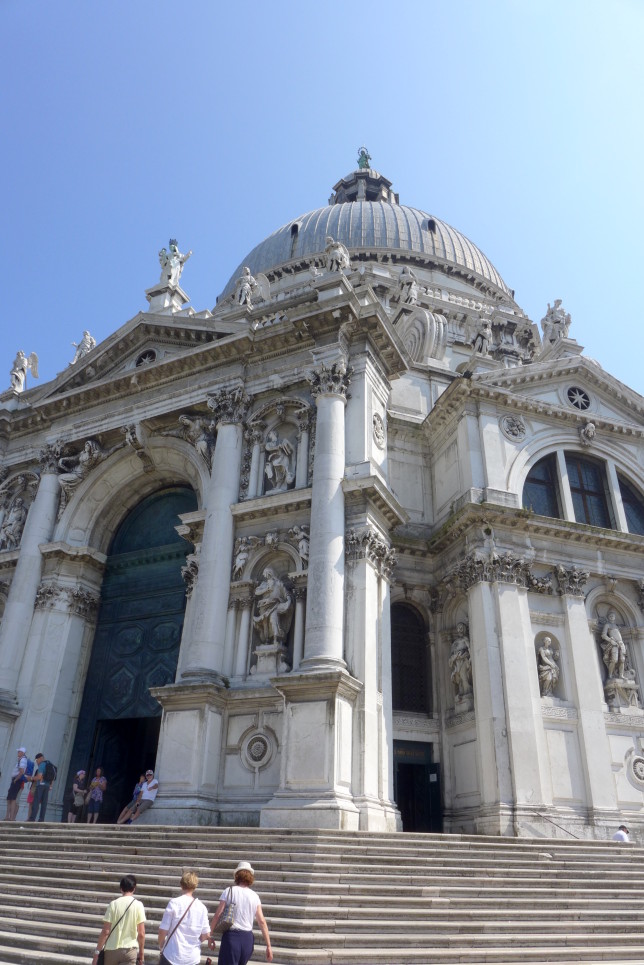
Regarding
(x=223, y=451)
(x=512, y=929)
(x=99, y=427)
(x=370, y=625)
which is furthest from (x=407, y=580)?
(x=512, y=929)

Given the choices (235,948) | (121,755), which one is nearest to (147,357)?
(121,755)

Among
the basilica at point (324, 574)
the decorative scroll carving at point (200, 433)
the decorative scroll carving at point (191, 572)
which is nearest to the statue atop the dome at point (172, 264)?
the basilica at point (324, 574)

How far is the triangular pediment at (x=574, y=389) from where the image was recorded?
22.5m

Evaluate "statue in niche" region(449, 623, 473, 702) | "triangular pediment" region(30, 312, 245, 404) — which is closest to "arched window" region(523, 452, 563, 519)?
"statue in niche" region(449, 623, 473, 702)

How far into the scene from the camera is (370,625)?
53.8 feet

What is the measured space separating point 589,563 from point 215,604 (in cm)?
1072

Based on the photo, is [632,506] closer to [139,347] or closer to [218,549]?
[218,549]

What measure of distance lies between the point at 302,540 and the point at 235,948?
1165cm

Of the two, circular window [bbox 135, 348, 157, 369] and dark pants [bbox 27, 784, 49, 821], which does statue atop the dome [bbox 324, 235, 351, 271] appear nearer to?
circular window [bbox 135, 348, 157, 369]

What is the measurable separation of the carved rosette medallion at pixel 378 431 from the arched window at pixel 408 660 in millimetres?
4825

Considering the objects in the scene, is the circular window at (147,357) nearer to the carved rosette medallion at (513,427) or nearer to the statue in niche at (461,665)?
the carved rosette medallion at (513,427)

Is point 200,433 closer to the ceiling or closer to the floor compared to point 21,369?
closer to the floor

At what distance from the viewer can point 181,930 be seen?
6.22 metres

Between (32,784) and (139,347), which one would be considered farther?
(139,347)
